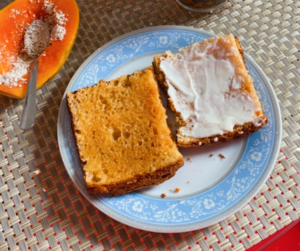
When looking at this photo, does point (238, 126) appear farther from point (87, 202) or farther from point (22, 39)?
point (22, 39)

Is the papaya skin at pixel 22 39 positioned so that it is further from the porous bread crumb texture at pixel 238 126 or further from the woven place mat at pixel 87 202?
the porous bread crumb texture at pixel 238 126

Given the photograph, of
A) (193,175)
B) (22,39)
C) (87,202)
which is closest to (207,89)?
(193,175)

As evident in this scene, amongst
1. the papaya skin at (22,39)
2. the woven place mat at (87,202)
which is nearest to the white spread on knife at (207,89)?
the woven place mat at (87,202)

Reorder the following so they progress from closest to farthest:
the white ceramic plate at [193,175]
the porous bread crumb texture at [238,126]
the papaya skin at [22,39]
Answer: the white ceramic plate at [193,175] < the porous bread crumb texture at [238,126] < the papaya skin at [22,39]

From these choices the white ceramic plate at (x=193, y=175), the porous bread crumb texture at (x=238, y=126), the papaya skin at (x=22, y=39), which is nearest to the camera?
the white ceramic plate at (x=193, y=175)

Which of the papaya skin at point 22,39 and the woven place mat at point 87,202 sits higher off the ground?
the papaya skin at point 22,39

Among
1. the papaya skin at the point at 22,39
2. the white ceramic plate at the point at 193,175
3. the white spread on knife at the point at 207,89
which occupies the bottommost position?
the white ceramic plate at the point at 193,175

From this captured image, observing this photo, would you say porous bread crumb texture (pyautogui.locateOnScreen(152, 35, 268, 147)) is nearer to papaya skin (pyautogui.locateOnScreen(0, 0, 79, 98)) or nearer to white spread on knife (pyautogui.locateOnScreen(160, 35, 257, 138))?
white spread on knife (pyautogui.locateOnScreen(160, 35, 257, 138))

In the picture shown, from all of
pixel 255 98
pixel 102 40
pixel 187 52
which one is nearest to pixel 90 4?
pixel 102 40
